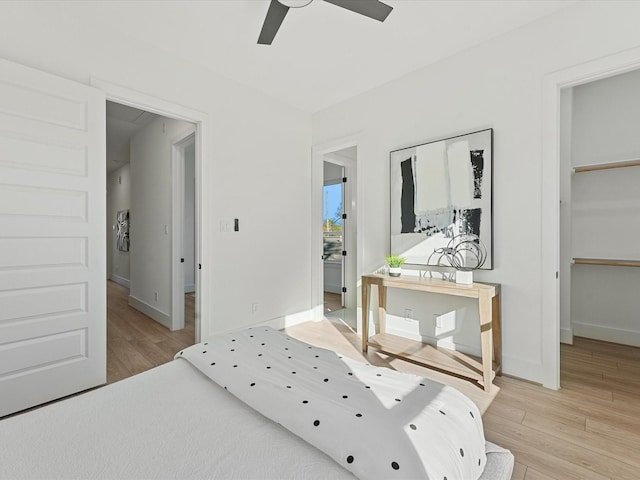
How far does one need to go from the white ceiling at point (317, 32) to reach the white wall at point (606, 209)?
1407mm

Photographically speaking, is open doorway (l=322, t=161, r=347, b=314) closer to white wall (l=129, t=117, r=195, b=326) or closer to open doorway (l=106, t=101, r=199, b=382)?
open doorway (l=106, t=101, r=199, b=382)

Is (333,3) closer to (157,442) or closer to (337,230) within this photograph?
(157,442)

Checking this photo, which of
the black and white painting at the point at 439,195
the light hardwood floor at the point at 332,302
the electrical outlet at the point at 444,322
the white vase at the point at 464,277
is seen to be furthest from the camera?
the light hardwood floor at the point at 332,302

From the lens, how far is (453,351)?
2.73m

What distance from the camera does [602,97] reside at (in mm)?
3029

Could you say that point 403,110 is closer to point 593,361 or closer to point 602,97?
point 602,97

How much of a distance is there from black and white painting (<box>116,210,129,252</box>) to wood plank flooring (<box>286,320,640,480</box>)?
5600 mm

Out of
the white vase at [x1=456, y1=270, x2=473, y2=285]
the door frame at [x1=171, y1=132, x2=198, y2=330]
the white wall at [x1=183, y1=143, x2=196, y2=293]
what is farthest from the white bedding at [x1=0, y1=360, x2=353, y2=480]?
the white wall at [x1=183, y1=143, x2=196, y2=293]

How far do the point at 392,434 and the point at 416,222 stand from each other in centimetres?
230

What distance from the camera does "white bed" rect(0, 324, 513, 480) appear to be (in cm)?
80

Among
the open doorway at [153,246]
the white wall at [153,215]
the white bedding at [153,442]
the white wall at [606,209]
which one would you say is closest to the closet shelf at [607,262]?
the white wall at [606,209]

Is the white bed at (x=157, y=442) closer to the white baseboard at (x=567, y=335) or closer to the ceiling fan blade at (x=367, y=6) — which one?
the ceiling fan blade at (x=367, y=6)

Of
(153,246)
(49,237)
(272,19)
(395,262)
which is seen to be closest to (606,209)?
(395,262)

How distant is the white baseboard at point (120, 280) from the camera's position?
258 inches
